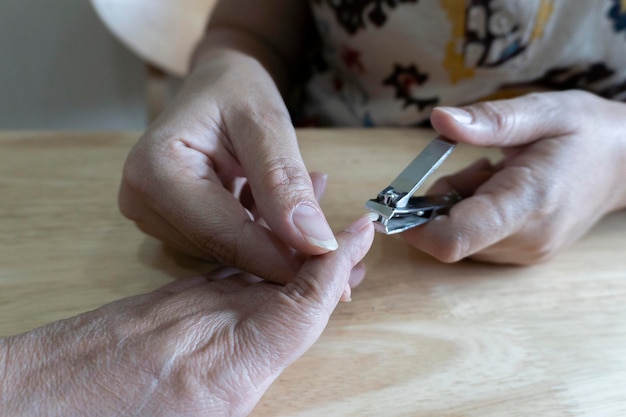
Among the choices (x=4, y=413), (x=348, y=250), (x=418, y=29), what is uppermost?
(x=418, y=29)

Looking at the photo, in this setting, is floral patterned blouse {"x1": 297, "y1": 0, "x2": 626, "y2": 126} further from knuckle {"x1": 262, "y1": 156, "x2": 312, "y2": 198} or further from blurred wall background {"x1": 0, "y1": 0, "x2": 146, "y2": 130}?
blurred wall background {"x1": 0, "y1": 0, "x2": 146, "y2": 130}

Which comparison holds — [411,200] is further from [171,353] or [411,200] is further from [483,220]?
[171,353]

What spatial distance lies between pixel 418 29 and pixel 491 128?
21 centimetres

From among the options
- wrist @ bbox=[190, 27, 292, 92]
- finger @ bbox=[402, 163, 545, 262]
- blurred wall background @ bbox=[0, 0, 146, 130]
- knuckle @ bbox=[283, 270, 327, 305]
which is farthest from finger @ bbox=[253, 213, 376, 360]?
blurred wall background @ bbox=[0, 0, 146, 130]

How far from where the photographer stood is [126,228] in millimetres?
503

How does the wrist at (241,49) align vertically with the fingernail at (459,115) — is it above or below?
below

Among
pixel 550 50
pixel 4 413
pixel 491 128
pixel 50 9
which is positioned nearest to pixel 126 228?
pixel 4 413

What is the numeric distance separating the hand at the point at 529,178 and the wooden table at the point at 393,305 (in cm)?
4

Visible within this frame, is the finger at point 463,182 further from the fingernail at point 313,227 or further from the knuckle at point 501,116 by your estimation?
the fingernail at point 313,227

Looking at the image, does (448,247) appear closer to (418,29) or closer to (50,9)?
(418,29)

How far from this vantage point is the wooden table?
1.19 ft

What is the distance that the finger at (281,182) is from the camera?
1.15ft

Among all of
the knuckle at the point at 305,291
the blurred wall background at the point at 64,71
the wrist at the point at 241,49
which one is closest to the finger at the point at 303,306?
the knuckle at the point at 305,291

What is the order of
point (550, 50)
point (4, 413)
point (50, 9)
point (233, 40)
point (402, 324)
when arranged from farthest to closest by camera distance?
point (50, 9) → point (233, 40) → point (550, 50) → point (402, 324) → point (4, 413)
